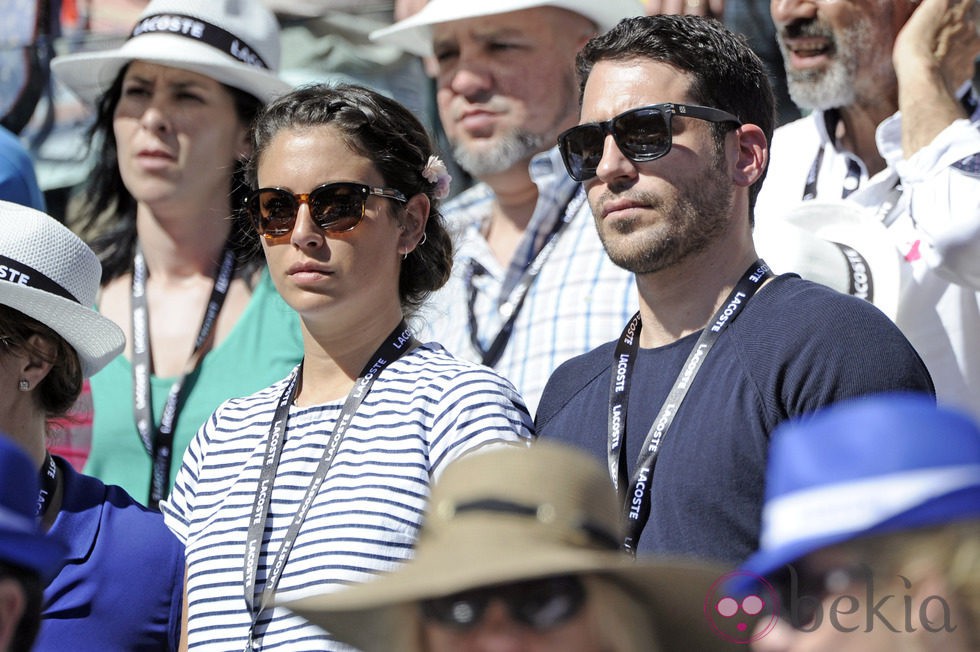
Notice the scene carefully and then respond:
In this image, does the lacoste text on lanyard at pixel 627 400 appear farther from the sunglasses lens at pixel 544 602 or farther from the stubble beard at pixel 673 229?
the sunglasses lens at pixel 544 602

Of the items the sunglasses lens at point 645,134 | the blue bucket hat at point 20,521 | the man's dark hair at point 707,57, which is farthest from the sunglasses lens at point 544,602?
the man's dark hair at point 707,57

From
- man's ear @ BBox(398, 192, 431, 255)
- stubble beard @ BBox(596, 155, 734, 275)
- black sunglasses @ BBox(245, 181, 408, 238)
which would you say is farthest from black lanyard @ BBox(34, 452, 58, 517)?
stubble beard @ BBox(596, 155, 734, 275)

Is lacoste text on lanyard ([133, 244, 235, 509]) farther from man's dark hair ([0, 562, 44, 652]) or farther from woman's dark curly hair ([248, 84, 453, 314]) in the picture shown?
man's dark hair ([0, 562, 44, 652])

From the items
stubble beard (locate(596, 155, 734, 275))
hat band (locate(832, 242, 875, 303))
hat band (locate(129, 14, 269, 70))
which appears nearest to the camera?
stubble beard (locate(596, 155, 734, 275))

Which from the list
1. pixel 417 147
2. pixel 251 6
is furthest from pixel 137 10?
pixel 417 147

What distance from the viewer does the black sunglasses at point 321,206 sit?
3432 millimetres

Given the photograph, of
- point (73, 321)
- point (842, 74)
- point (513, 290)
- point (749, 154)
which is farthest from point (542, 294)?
point (73, 321)

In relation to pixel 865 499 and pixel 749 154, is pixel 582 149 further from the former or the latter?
pixel 865 499

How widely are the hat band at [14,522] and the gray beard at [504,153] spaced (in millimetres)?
3132

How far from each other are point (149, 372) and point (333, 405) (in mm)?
1526

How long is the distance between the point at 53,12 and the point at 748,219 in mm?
4479

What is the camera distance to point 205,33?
16.6 ft

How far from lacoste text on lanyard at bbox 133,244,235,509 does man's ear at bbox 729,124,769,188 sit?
1918 millimetres

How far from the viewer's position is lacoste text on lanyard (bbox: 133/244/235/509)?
14.6ft
